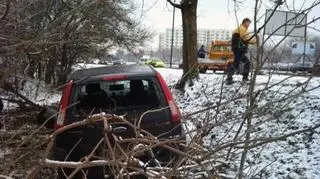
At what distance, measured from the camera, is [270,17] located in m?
5.40

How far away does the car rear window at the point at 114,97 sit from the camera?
7277mm

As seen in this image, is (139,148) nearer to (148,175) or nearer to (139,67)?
(148,175)

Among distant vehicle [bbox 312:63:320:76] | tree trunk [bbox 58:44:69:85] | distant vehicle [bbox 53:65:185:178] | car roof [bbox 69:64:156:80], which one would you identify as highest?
distant vehicle [bbox 312:63:320:76]

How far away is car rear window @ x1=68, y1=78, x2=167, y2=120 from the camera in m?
7.28

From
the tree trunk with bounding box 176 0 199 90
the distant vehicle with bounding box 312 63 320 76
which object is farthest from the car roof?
the tree trunk with bounding box 176 0 199 90

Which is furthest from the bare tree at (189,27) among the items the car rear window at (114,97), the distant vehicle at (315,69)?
the distant vehicle at (315,69)

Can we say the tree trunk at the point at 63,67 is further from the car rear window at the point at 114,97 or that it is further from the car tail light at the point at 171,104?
the car tail light at the point at 171,104

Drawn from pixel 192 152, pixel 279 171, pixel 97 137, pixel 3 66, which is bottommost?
pixel 279 171

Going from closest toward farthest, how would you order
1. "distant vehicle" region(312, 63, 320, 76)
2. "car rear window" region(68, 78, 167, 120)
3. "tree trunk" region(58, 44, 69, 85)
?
"distant vehicle" region(312, 63, 320, 76) → "car rear window" region(68, 78, 167, 120) → "tree trunk" region(58, 44, 69, 85)

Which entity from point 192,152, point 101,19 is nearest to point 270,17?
point 192,152

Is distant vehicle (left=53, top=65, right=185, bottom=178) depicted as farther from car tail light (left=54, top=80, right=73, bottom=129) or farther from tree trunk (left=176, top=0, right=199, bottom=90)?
tree trunk (left=176, top=0, right=199, bottom=90)

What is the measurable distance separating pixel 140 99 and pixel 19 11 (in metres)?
1.96

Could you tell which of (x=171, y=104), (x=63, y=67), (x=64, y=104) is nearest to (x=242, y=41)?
(x=171, y=104)

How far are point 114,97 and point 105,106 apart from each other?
41cm
